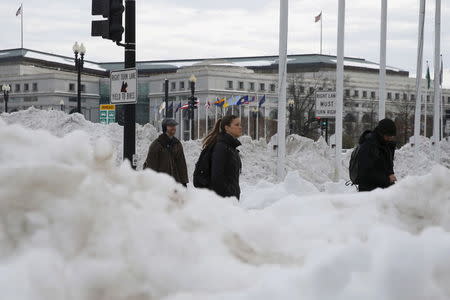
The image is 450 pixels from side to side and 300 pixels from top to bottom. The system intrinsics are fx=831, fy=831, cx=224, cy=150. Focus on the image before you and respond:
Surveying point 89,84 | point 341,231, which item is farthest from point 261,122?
point 341,231

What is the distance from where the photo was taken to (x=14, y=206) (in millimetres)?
2924

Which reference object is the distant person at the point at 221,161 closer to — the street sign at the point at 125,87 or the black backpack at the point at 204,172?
the black backpack at the point at 204,172

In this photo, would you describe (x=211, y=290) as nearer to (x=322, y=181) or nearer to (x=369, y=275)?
(x=369, y=275)

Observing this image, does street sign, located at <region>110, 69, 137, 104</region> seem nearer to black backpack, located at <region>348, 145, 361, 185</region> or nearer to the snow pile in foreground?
black backpack, located at <region>348, 145, 361, 185</region>

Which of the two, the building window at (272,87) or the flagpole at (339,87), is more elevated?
the building window at (272,87)

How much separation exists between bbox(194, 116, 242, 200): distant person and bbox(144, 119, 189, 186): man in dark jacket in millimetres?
2251

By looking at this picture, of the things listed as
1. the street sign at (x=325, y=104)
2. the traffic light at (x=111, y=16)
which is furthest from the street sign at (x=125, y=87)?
the street sign at (x=325, y=104)

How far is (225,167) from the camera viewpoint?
7.84m

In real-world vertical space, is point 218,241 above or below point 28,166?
below

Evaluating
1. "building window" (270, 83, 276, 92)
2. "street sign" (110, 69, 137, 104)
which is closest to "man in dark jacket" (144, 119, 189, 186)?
"street sign" (110, 69, 137, 104)

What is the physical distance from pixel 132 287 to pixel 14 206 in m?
0.52

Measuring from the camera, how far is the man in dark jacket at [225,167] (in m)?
7.76

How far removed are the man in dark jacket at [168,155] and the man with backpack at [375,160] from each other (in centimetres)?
273

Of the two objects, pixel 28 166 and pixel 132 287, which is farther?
pixel 28 166
